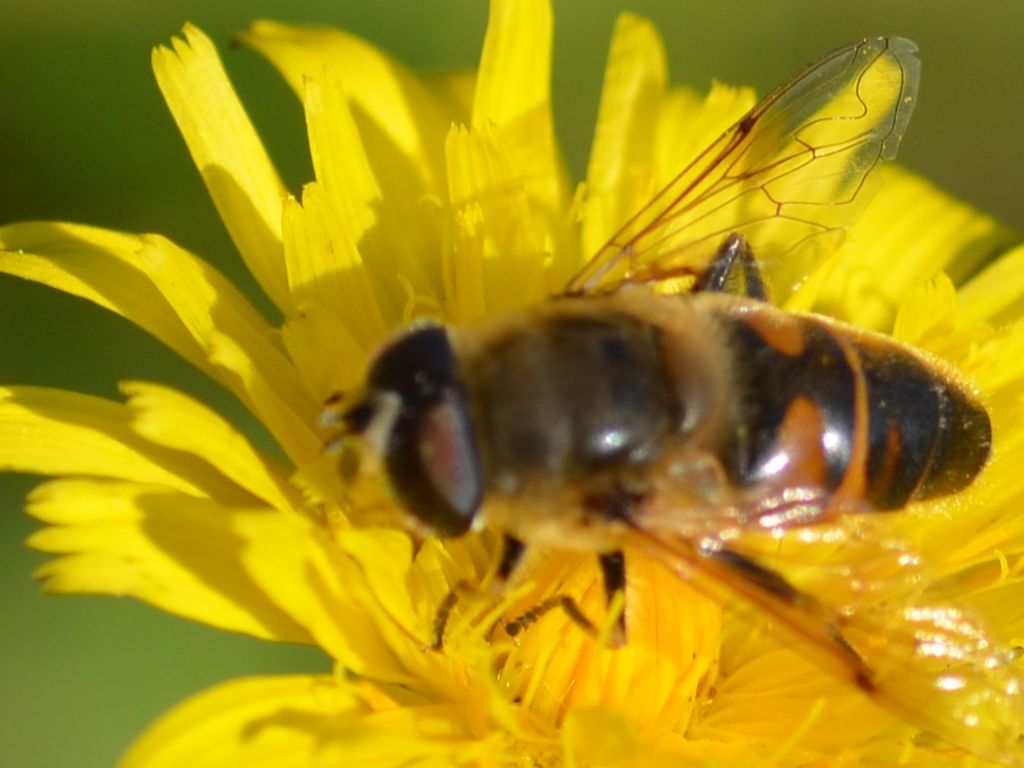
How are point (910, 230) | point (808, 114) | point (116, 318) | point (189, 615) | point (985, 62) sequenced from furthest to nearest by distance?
point (985, 62) < point (116, 318) < point (910, 230) < point (808, 114) < point (189, 615)

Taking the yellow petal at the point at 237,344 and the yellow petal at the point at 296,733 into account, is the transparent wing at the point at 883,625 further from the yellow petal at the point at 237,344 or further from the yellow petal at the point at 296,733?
the yellow petal at the point at 237,344

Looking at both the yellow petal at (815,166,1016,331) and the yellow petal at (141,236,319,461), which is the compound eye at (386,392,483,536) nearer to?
the yellow petal at (141,236,319,461)

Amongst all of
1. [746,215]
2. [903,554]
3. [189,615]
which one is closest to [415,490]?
[189,615]

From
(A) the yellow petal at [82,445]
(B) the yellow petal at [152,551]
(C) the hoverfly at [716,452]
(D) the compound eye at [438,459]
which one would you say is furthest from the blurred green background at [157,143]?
(D) the compound eye at [438,459]

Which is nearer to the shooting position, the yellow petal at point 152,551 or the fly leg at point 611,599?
the yellow petal at point 152,551

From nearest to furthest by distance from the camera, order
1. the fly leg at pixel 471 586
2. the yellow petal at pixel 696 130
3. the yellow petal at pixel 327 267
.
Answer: the fly leg at pixel 471 586
the yellow petal at pixel 327 267
the yellow petal at pixel 696 130

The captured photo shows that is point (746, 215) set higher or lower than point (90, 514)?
higher

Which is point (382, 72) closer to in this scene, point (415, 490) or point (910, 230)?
point (910, 230)

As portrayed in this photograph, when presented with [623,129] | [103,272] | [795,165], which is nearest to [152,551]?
[103,272]
